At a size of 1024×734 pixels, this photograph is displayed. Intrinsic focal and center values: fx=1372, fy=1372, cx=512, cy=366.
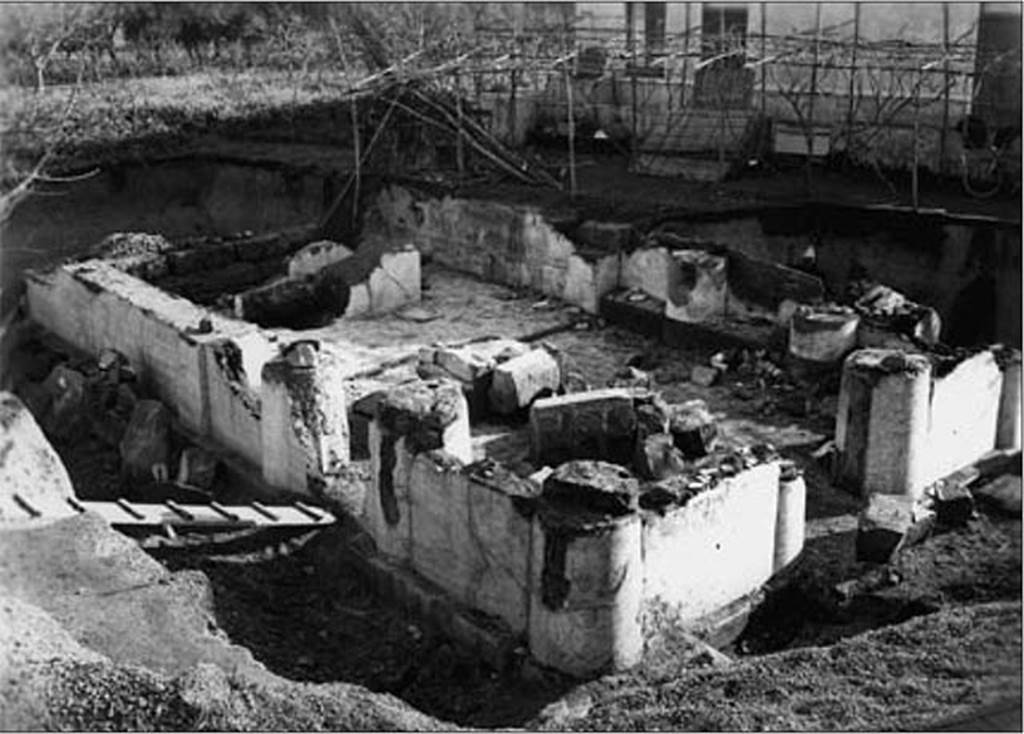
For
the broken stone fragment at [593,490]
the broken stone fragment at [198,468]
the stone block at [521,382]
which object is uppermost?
the broken stone fragment at [593,490]

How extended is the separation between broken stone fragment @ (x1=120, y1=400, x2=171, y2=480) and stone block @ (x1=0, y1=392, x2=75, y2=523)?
5.97 feet

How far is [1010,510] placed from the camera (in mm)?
12430

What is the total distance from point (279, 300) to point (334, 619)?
7855 mm

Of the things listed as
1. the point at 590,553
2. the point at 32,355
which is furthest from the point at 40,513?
the point at 32,355

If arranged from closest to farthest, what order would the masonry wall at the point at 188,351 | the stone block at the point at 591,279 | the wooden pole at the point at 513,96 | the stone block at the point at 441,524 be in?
the stone block at the point at 441,524
the masonry wall at the point at 188,351
the stone block at the point at 591,279
the wooden pole at the point at 513,96

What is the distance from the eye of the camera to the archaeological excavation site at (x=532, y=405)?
9.57 m

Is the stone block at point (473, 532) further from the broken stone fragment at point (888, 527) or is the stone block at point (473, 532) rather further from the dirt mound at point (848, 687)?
the broken stone fragment at point (888, 527)

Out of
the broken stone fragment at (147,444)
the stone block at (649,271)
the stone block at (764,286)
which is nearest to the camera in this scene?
the broken stone fragment at (147,444)

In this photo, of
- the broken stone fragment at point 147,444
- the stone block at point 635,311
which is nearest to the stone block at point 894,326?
the stone block at point 635,311

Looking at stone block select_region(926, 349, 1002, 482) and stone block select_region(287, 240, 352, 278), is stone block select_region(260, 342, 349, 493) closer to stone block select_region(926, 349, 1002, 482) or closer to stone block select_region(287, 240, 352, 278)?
stone block select_region(926, 349, 1002, 482)

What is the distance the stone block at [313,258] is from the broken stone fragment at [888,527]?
964 centimetres

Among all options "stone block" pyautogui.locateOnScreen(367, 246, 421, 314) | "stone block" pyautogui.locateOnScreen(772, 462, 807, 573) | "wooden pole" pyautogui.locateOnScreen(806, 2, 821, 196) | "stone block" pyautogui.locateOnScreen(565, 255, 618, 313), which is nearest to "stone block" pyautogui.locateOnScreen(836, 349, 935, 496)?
"stone block" pyautogui.locateOnScreen(772, 462, 807, 573)

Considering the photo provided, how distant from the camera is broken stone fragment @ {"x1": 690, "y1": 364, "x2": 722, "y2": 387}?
1579 centimetres

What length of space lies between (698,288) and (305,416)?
605 cm
